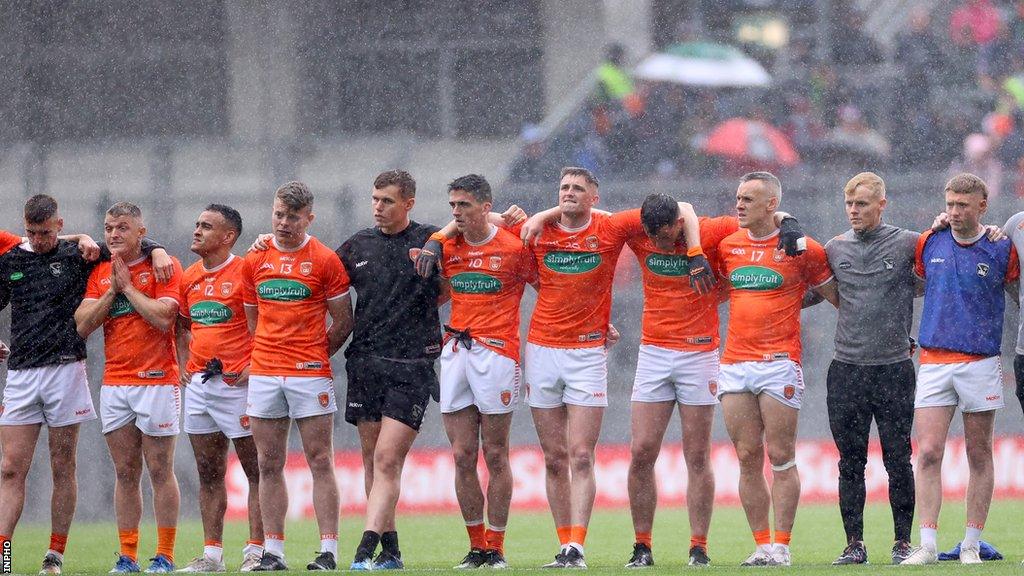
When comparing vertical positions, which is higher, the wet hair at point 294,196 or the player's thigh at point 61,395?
the wet hair at point 294,196

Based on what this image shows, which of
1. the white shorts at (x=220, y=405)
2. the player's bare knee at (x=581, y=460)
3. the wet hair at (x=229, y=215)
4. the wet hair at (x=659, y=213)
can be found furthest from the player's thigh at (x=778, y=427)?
the wet hair at (x=229, y=215)

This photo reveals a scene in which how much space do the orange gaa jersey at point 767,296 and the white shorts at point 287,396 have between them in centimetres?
231

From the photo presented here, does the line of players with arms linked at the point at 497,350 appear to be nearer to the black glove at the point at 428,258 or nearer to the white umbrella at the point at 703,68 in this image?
the black glove at the point at 428,258

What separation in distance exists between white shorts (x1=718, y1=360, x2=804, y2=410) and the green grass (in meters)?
0.93

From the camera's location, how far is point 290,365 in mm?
8969

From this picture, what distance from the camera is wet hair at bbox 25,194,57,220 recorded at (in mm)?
9398

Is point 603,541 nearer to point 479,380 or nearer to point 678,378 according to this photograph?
point 678,378

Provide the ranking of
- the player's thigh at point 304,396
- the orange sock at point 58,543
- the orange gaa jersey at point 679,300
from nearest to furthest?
1. the player's thigh at point 304,396
2. the orange gaa jersey at point 679,300
3. the orange sock at point 58,543

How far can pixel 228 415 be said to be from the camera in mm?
9258

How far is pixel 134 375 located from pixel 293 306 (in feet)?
3.67

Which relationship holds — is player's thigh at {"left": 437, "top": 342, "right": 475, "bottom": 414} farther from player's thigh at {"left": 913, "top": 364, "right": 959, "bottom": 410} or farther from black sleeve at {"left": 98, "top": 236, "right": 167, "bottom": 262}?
player's thigh at {"left": 913, "top": 364, "right": 959, "bottom": 410}

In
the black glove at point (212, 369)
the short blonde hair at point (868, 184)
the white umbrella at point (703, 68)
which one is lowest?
the black glove at point (212, 369)

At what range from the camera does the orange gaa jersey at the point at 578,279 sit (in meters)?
9.02

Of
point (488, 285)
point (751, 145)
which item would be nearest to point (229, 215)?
point (488, 285)
